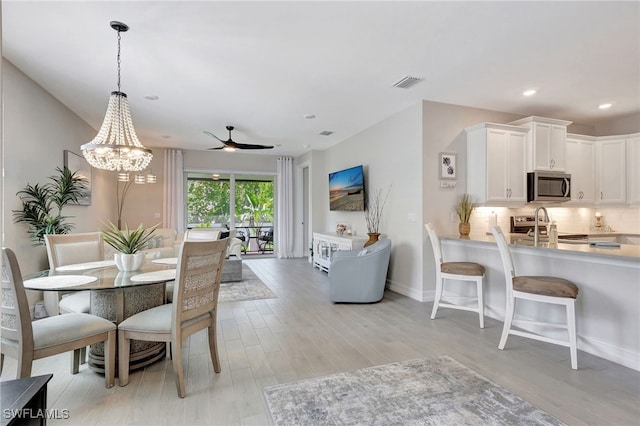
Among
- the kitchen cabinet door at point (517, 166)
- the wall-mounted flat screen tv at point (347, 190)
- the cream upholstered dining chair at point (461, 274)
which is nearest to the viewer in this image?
the cream upholstered dining chair at point (461, 274)

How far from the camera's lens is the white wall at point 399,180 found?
446 cm

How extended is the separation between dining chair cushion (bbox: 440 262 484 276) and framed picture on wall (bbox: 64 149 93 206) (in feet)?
16.9

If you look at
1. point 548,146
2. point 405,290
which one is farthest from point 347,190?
point 548,146

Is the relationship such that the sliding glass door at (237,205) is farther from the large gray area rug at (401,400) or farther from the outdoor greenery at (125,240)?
the large gray area rug at (401,400)

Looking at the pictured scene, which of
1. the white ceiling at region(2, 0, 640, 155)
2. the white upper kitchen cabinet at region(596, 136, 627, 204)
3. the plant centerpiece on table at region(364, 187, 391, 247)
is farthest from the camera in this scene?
the plant centerpiece on table at region(364, 187, 391, 247)

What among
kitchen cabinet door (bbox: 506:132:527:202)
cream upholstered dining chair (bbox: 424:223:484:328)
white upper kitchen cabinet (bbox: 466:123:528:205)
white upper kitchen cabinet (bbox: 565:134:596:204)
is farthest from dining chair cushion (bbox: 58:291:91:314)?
white upper kitchen cabinet (bbox: 565:134:596:204)

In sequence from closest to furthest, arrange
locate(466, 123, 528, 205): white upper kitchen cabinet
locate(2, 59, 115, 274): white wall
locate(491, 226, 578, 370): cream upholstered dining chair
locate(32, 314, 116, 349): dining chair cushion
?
locate(32, 314, 116, 349): dining chair cushion → locate(491, 226, 578, 370): cream upholstered dining chair → locate(2, 59, 115, 274): white wall → locate(466, 123, 528, 205): white upper kitchen cabinet

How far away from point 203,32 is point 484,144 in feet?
11.6

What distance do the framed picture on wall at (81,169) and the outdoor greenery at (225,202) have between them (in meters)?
2.64

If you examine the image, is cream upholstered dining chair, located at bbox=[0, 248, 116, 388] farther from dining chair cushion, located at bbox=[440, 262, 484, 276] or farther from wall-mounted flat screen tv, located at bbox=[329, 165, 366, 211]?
wall-mounted flat screen tv, located at bbox=[329, 165, 366, 211]

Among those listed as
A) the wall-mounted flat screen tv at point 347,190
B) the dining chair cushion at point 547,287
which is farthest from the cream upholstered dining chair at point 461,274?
the wall-mounted flat screen tv at point 347,190

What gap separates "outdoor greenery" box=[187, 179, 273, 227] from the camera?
8.08m

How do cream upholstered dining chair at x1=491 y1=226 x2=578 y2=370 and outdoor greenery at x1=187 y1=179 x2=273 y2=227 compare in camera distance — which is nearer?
cream upholstered dining chair at x1=491 y1=226 x2=578 y2=370

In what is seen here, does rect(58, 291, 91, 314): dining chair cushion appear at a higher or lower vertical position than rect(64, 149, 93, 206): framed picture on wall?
lower
